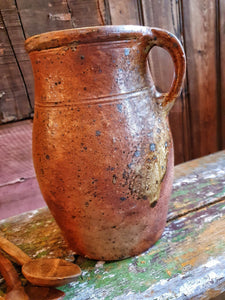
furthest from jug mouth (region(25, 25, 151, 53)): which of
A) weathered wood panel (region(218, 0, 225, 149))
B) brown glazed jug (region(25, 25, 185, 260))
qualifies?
weathered wood panel (region(218, 0, 225, 149))

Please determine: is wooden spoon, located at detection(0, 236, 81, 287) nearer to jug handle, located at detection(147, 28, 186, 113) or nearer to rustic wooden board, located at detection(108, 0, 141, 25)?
jug handle, located at detection(147, 28, 186, 113)

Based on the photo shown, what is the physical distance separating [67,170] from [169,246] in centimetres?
28

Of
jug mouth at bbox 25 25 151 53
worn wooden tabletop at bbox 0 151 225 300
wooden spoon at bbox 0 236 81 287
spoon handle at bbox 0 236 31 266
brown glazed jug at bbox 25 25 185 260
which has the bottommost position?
worn wooden tabletop at bbox 0 151 225 300

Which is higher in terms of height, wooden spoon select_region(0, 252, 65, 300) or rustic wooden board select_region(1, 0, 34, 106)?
rustic wooden board select_region(1, 0, 34, 106)

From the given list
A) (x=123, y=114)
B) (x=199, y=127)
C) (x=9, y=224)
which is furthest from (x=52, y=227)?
(x=199, y=127)

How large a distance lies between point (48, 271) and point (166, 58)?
0.82 meters

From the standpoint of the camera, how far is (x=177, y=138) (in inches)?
42.5

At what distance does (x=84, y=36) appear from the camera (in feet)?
1.20

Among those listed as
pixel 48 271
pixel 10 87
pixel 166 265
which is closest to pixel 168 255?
pixel 166 265

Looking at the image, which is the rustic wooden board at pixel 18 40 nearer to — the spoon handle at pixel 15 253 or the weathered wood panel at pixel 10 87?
the weathered wood panel at pixel 10 87

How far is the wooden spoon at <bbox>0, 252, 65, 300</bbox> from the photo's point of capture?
0.41m

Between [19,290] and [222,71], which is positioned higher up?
[222,71]

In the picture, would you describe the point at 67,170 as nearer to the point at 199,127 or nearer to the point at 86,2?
the point at 86,2

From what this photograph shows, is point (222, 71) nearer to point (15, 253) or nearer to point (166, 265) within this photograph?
point (166, 265)
